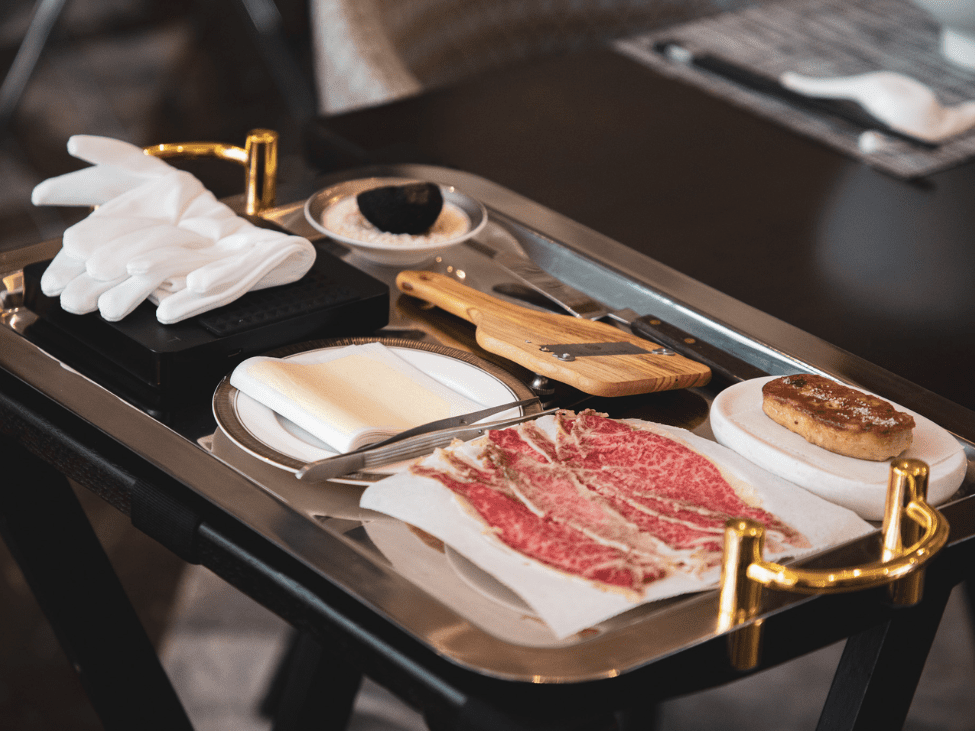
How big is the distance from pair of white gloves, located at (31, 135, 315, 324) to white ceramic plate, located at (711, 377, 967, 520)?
30 cm

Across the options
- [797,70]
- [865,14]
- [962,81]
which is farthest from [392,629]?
[865,14]

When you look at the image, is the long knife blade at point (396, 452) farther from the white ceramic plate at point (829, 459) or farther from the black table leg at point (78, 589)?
the black table leg at point (78, 589)

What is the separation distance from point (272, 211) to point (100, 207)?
0.52 feet

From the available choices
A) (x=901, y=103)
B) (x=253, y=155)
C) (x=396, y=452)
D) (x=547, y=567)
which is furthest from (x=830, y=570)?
(x=901, y=103)

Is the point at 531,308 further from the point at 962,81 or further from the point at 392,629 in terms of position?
the point at 962,81

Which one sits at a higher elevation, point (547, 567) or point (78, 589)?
point (547, 567)

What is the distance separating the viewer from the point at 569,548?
0.49 metres

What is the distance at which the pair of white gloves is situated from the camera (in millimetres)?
652

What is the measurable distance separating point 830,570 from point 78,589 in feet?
1.68

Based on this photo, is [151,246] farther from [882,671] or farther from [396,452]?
[882,671]

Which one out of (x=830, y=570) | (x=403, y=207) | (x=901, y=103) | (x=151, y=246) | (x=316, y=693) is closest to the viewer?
(x=830, y=570)

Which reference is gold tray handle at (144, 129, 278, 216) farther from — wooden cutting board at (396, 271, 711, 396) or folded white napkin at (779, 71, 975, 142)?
folded white napkin at (779, 71, 975, 142)

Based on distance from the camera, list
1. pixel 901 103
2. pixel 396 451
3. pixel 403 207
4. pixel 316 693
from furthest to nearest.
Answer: pixel 901 103, pixel 316 693, pixel 403 207, pixel 396 451

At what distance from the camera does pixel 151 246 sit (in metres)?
0.69
